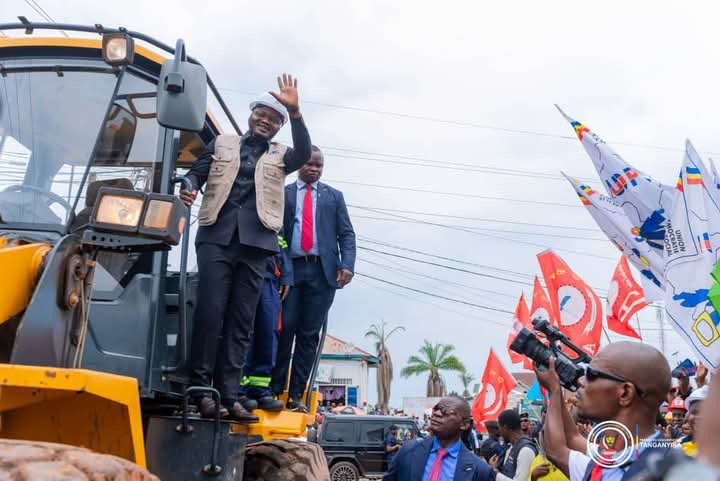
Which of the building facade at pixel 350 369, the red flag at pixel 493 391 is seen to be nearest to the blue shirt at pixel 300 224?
the red flag at pixel 493 391

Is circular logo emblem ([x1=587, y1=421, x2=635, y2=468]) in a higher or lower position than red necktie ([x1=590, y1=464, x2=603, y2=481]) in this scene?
higher

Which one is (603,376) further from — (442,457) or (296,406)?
(296,406)

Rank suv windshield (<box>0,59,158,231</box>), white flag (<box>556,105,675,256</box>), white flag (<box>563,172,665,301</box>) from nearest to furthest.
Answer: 1. suv windshield (<box>0,59,158,231</box>)
2. white flag (<box>556,105,675,256</box>)
3. white flag (<box>563,172,665,301</box>)

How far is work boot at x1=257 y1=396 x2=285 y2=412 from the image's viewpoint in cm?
516

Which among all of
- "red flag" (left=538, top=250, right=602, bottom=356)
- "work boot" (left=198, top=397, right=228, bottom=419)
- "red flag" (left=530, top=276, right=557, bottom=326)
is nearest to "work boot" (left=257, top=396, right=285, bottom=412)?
"work boot" (left=198, top=397, right=228, bottom=419)

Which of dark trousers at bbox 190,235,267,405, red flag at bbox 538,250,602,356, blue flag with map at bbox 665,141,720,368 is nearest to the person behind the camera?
dark trousers at bbox 190,235,267,405

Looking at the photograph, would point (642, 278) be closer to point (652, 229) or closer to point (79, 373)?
point (652, 229)

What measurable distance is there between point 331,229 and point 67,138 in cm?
239

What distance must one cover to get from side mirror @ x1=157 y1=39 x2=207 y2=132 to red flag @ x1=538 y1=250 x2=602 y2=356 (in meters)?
9.91

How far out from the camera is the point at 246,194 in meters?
5.02

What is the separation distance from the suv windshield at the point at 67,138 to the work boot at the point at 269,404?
1.56 metres

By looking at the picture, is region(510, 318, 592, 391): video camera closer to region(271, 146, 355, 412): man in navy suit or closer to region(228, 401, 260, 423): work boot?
region(228, 401, 260, 423): work boot

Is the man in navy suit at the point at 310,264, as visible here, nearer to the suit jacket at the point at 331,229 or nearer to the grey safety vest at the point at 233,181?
the suit jacket at the point at 331,229

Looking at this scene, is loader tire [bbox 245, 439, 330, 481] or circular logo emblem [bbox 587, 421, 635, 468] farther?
loader tire [bbox 245, 439, 330, 481]
